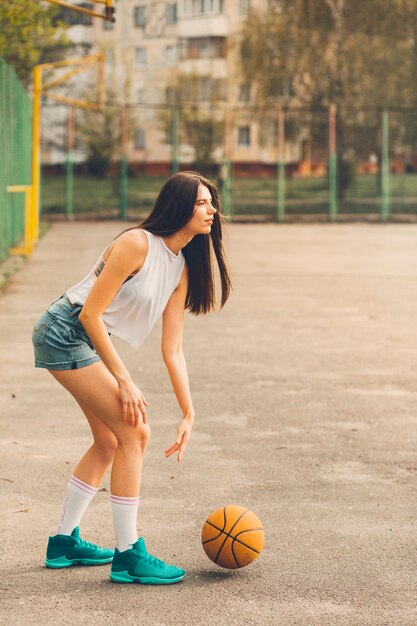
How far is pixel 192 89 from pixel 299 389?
181 feet

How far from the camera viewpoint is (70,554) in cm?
482

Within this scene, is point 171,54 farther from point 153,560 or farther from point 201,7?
point 153,560

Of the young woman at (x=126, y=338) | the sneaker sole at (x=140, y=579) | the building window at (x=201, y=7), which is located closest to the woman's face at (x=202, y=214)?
the young woman at (x=126, y=338)

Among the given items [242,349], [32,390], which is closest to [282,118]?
[242,349]

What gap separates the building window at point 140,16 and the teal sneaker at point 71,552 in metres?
75.8

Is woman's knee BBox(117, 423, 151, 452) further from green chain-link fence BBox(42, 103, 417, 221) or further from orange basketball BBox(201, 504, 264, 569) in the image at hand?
green chain-link fence BBox(42, 103, 417, 221)

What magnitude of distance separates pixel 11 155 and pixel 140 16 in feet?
205

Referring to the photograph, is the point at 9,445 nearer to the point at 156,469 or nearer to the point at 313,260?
the point at 156,469

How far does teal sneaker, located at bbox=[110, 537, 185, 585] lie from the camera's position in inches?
180

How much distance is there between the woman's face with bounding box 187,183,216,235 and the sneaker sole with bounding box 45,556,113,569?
52.9 inches

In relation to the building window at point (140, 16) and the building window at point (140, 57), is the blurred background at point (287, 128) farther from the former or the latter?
the building window at point (140, 57)

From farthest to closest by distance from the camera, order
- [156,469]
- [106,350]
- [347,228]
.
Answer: [347,228] < [156,469] < [106,350]

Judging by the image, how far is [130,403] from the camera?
14.8 feet

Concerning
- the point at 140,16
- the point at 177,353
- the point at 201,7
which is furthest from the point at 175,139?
the point at 140,16
